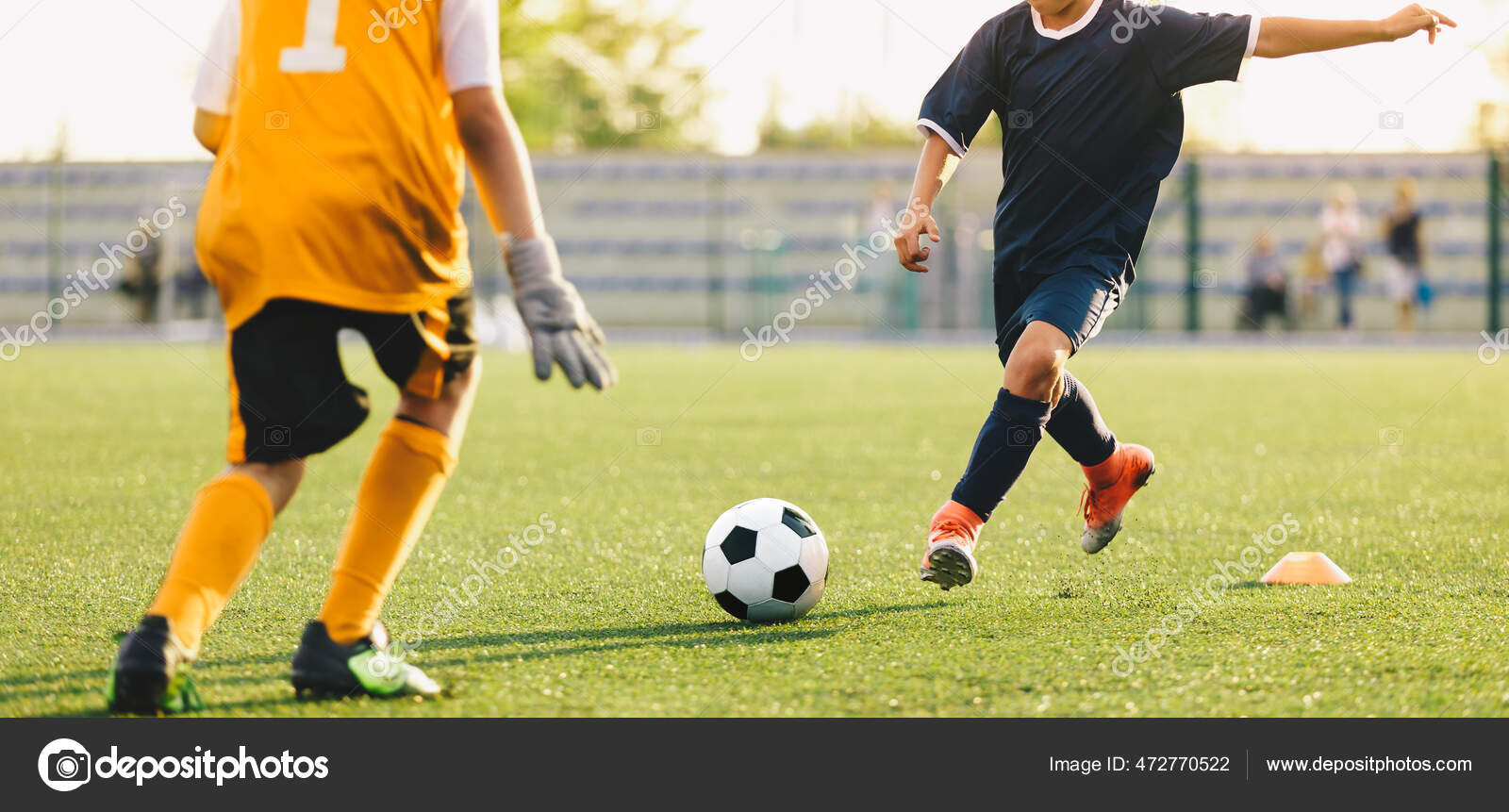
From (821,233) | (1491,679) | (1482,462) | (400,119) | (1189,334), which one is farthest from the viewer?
(821,233)

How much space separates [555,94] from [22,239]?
1414 centimetres

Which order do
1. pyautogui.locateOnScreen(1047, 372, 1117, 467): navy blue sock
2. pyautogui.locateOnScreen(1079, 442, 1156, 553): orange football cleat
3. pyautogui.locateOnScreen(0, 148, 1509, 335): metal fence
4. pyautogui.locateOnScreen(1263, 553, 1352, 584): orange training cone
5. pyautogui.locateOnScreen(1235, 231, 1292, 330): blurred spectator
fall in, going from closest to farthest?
1. pyautogui.locateOnScreen(1263, 553, 1352, 584): orange training cone
2. pyautogui.locateOnScreen(1047, 372, 1117, 467): navy blue sock
3. pyautogui.locateOnScreen(1079, 442, 1156, 553): orange football cleat
4. pyautogui.locateOnScreen(1235, 231, 1292, 330): blurred spectator
5. pyautogui.locateOnScreen(0, 148, 1509, 335): metal fence

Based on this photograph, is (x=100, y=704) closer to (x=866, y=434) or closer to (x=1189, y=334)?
(x=866, y=434)

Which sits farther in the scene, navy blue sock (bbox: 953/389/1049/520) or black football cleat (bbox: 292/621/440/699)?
navy blue sock (bbox: 953/389/1049/520)

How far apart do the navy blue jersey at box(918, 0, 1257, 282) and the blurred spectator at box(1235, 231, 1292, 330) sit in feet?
62.3

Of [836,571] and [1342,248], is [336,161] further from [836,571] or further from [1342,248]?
[1342,248]

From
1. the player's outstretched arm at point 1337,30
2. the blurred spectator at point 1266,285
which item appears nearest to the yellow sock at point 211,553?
the player's outstretched arm at point 1337,30

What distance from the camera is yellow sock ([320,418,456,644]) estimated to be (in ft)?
9.68

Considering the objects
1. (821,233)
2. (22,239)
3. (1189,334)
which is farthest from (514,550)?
(22,239)

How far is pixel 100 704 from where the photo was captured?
284 centimetres
